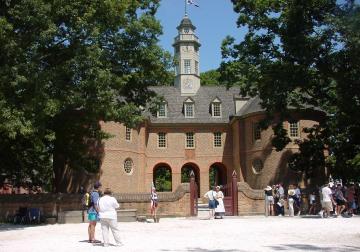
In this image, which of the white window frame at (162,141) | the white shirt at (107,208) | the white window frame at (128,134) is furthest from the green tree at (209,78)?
the white shirt at (107,208)

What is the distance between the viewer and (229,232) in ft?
58.4

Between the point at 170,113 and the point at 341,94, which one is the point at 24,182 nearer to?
the point at 170,113

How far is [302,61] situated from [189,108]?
82.0 ft

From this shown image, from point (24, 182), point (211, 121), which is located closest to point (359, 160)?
point (24, 182)

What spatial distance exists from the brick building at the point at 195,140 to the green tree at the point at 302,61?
32.1 feet

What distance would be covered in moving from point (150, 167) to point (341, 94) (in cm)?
2659

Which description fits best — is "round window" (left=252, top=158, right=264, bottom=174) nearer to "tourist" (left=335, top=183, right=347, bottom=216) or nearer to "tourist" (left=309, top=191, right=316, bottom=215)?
"tourist" (left=309, top=191, right=316, bottom=215)

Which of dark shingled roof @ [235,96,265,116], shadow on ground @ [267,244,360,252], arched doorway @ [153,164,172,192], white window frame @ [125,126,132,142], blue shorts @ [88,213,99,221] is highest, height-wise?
dark shingled roof @ [235,96,265,116]

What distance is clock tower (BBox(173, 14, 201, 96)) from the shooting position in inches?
2122

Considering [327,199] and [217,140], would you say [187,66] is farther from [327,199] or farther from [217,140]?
[327,199]

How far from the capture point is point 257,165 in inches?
1702

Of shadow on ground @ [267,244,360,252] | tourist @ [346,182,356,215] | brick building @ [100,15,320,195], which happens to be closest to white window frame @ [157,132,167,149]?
brick building @ [100,15,320,195]

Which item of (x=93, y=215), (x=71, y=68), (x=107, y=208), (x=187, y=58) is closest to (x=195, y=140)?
(x=187, y=58)

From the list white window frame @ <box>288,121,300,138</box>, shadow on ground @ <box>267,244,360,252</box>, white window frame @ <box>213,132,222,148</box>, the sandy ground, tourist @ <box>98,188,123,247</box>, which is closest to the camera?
shadow on ground @ <box>267,244,360,252</box>
